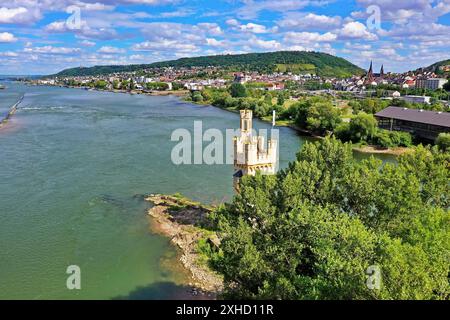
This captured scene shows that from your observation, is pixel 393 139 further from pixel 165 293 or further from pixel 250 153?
pixel 165 293

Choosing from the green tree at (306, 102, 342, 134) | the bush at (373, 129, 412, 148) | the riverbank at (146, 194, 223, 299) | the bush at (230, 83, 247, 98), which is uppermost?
the bush at (230, 83, 247, 98)

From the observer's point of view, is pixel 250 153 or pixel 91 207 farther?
pixel 91 207

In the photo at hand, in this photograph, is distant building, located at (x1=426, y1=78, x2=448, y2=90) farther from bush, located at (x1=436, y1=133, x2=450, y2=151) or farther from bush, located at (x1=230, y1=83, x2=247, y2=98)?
bush, located at (x1=436, y1=133, x2=450, y2=151)

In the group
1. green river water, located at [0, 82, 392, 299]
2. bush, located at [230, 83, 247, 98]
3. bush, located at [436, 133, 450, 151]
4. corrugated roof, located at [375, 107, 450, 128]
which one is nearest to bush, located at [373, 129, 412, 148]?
corrugated roof, located at [375, 107, 450, 128]

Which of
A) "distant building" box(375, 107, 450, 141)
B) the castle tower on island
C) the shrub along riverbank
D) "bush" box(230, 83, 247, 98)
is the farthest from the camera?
"bush" box(230, 83, 247, 98)

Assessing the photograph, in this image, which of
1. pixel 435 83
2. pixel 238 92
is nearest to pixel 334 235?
pixel 238 92

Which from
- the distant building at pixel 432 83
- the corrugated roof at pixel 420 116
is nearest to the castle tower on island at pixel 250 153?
the corrugated roof at pixel 420 116

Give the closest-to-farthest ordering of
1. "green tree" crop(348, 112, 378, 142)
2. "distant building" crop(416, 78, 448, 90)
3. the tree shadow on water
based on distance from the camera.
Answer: the tree shadow on water, "green tree" crop(348, 112, 378, 142), "distant building" crop(416, 78, 448, 90)
